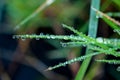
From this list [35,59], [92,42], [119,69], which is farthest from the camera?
[35,59]

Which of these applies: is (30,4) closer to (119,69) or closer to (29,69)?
(29,69)

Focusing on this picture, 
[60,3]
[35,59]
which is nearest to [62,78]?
[35,59]

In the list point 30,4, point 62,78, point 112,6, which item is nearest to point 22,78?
point 62,78

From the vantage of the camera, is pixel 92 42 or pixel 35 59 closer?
pixel 92 42

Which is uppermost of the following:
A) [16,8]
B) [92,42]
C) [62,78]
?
[16,8]

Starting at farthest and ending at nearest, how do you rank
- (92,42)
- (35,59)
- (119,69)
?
(35,59) < (119,69) < (92,42)

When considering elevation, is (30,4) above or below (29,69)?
above
